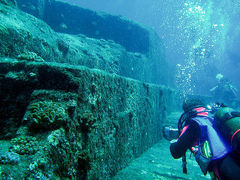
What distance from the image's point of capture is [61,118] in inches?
56.7

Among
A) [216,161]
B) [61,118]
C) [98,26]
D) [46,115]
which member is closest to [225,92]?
[98,26]

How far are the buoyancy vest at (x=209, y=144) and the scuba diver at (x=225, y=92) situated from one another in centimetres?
1556

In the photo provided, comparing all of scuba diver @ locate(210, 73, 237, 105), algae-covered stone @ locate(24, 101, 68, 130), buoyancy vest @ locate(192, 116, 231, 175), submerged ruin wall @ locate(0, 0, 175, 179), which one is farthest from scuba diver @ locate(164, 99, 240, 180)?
scuba diver @ locate(210, 73, 237, 105)

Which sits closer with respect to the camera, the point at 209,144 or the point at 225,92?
the point at 209,144

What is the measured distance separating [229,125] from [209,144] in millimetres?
309

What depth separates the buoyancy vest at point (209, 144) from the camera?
5.58 feet

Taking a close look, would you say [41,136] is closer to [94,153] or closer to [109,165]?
[94,153]

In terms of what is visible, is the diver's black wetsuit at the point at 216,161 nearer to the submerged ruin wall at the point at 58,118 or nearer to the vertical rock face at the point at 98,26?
the submerged ruin wall at the point at 58,118

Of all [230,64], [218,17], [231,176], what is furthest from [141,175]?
[230,64]

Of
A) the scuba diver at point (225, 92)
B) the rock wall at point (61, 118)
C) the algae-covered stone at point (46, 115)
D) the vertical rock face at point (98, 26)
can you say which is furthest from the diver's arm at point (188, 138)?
the scuba diver at point (225, 92)

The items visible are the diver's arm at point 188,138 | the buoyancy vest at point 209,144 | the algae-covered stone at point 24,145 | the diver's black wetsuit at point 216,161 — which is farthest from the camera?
the diver's arm at point 188,138

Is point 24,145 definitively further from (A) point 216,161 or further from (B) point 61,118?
(A) point 216,161

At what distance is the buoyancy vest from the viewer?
1.70m

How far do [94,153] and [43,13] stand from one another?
10.9 metres
